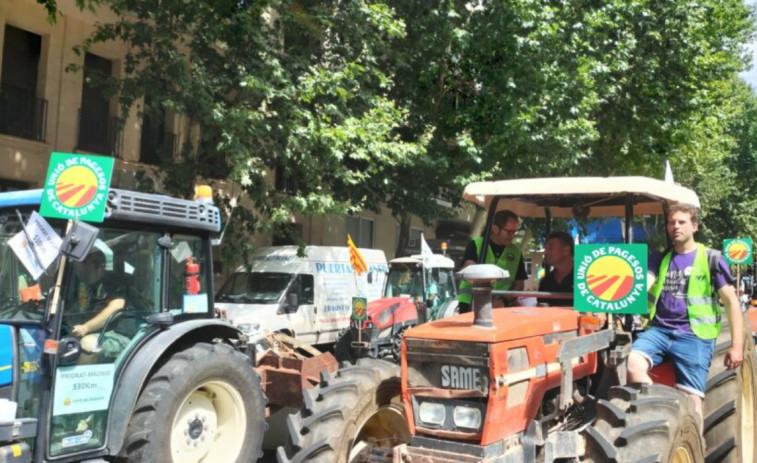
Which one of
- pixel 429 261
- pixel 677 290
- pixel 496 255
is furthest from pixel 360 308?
pixel 677 290

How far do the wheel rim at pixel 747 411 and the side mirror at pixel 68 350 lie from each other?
4.98 metres

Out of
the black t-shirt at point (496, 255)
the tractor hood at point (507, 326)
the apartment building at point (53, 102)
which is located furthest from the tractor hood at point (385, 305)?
the tractor hood at point (507, 326)

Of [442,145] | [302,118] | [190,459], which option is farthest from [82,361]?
[442,145]

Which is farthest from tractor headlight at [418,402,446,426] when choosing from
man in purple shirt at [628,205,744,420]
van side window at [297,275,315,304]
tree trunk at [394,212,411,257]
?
tree trunk at [394,212,411,257]

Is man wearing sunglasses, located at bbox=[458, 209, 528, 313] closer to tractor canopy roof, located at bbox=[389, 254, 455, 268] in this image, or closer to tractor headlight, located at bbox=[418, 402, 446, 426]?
tractor headlight, located at bbox=[418, 402, 446, 426]

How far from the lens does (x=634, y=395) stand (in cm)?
374

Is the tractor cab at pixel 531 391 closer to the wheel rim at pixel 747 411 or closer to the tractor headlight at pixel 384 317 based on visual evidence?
the wheel rim at pixel 747 411

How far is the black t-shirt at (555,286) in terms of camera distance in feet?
15.4

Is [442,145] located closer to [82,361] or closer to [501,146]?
[501,146]

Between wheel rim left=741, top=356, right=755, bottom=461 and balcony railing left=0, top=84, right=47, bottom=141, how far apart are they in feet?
42.0

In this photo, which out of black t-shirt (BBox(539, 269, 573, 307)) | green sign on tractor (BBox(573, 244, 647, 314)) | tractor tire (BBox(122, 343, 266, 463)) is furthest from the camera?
tractor tire (BBox(122, 343, 266, 463))

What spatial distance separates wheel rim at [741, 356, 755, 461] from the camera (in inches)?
215

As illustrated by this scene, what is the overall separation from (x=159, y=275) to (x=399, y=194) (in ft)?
36.8

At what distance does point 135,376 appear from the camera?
16.6ft
